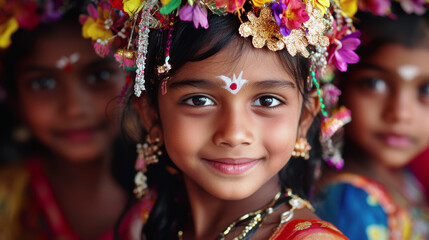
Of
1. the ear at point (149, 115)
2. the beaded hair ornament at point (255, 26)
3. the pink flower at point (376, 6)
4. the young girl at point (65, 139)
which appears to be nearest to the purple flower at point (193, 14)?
the beaded hair ornament at point (255, 26)

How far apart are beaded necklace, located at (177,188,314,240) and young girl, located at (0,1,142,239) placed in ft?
1.75

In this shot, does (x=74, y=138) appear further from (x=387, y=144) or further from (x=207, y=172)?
(x=387, y=144)

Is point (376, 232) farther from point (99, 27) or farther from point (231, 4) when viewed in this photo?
point (99, 27)

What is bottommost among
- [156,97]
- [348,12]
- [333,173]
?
[333,173]

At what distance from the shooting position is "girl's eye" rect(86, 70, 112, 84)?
1.97 meters

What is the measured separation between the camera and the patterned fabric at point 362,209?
1785 mm

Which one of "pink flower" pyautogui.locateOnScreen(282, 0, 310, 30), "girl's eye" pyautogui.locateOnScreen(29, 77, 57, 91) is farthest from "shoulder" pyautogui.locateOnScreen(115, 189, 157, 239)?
"pink flower" pyautogui.locateOnScreen(282, 0, 310, 30)

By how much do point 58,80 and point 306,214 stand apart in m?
1.18

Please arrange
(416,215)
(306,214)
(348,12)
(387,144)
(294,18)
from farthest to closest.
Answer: (416,215)
(387,144)
(348,12)
(306,214)
(294,18)

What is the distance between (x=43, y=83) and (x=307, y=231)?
1316 mm

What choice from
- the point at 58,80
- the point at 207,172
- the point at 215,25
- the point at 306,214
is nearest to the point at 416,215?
the point at 306,214

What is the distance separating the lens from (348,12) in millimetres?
1453

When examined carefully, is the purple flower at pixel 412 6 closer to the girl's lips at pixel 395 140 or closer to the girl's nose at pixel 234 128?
the girl's lips at pixel 395 140

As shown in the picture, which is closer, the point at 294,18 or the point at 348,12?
the point at 294,18
